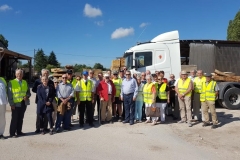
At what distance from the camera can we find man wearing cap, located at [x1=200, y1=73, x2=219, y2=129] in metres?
6.66

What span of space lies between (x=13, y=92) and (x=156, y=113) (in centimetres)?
409

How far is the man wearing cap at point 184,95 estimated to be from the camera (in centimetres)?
700

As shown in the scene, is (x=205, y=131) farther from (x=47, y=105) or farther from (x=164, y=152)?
(x=47, y=105)

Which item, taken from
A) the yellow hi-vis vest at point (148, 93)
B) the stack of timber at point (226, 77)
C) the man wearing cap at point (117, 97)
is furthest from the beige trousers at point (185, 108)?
the stack of timber at point (226, 77)

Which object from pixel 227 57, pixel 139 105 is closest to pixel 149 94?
pixel 139 105

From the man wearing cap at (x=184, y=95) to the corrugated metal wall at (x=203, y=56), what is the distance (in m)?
4.18

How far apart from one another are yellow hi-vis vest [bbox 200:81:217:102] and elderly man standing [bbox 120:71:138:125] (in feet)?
6.74

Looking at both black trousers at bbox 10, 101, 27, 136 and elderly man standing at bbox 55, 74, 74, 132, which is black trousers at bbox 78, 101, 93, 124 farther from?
black trousers at bbox 10, 101, 27, 136

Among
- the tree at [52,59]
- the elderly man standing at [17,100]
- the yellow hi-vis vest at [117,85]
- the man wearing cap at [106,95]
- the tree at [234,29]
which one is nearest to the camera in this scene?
the elderly man standing at [17,100]

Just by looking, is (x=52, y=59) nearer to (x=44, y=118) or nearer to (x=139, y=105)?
(x=139, y=105)

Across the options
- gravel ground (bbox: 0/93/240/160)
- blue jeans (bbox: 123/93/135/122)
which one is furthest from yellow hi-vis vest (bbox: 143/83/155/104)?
gravel ground (bbox: 0/93/240/160)

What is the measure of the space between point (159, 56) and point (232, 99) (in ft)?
12.2

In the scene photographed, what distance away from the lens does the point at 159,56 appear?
10055mm

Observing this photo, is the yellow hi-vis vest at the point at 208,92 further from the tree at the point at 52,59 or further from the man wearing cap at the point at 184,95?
the tree at the point at 52,59
